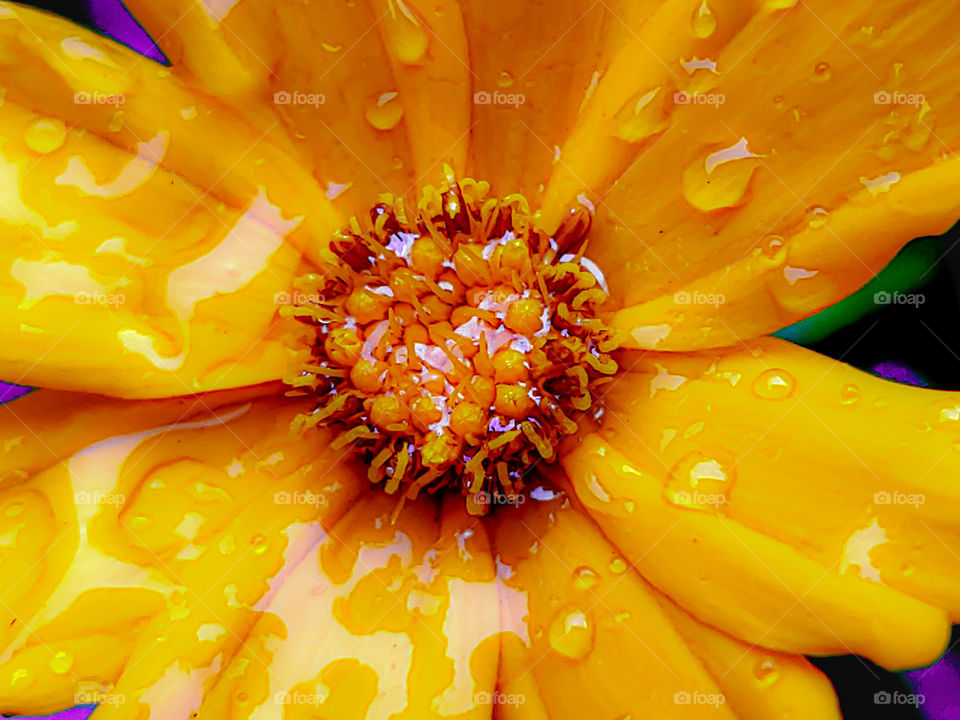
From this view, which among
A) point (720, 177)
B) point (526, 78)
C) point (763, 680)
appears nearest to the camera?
point (763, 680)

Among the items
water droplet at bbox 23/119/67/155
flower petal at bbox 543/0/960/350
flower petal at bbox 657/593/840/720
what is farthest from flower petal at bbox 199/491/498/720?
water droplet at bbox 23/119/67/155

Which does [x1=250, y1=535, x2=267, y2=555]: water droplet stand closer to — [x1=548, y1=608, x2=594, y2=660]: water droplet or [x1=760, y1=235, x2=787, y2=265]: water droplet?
[x1=548, y1=608, x2=594, y2=660]: water droplet

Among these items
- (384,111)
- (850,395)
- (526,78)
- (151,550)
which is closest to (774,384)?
(850,395)

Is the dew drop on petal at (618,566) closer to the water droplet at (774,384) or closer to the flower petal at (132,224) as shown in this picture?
the water droplet at (774,384)

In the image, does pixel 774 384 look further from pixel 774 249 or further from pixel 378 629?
pixel 378 629

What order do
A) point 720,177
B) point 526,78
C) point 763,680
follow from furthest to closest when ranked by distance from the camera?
point 526,78, point 720,177, point 763,680

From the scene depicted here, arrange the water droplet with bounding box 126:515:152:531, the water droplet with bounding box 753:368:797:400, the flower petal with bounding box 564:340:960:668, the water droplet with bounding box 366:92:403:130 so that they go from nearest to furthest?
the flower petal with bounding box 564:340:960:668
the water droplet with bounding box 753:368:797:400
the water droplet with bounding box 126:515:152:531
the water droplet with bounding box 366:92:403:130

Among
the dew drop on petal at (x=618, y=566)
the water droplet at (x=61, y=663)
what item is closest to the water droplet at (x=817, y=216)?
the dew drop on petal at (x=618, y=566)
